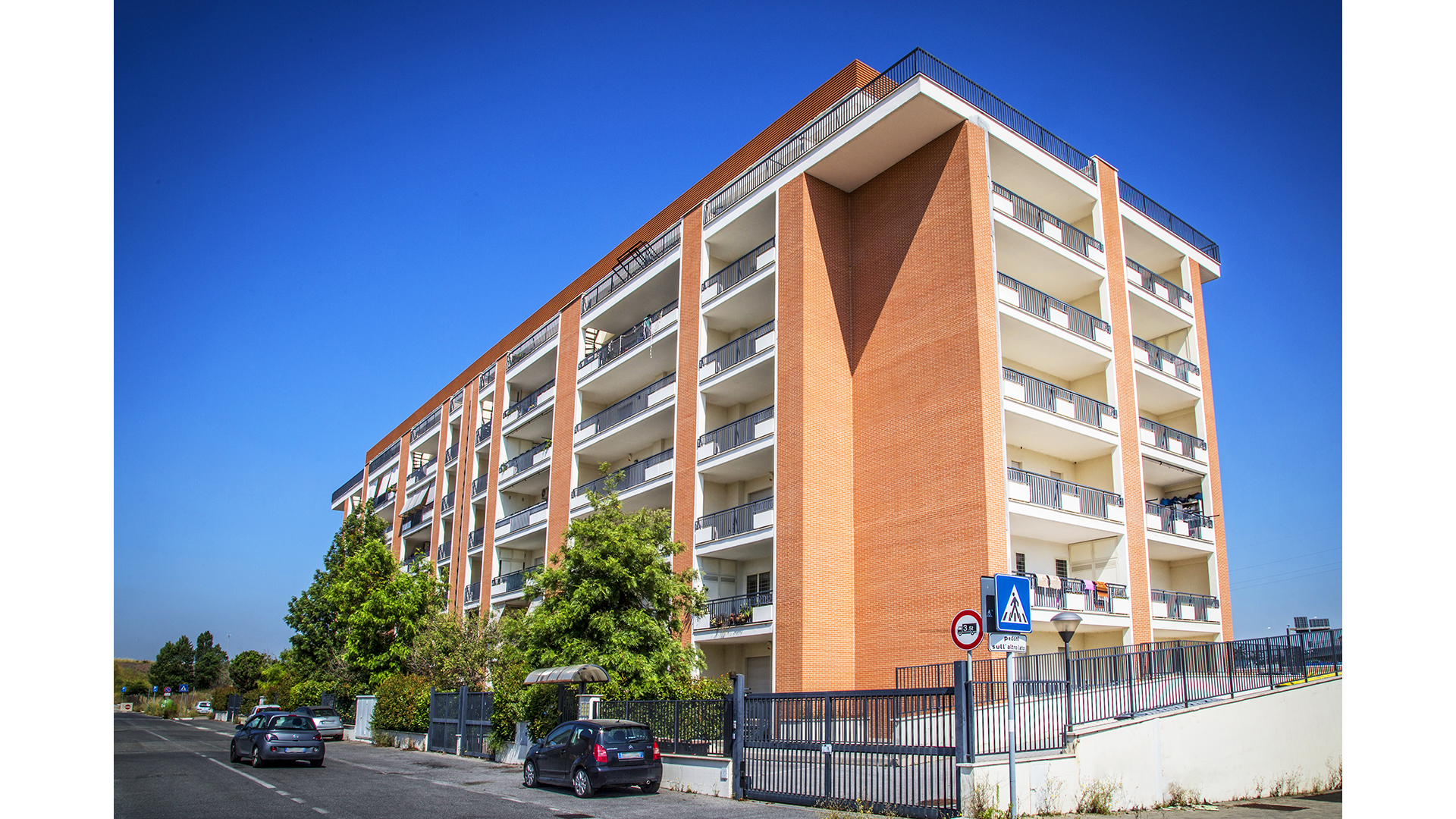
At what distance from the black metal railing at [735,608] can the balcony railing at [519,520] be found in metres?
15.7

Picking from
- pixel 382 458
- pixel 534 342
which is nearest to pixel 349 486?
pixel 382 458

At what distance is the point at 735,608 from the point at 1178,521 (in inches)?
601

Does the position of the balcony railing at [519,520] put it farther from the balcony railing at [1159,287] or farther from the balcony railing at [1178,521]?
the balcony railing at [1159,287]

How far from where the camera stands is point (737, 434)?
Result: 2984 centimetres

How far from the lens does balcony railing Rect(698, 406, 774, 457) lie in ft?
94.0

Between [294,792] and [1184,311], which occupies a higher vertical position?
[1184,311]

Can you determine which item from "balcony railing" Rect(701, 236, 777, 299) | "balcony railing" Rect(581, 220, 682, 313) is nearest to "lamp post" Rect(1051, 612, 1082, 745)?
"balcony railing" Rect(701, 236, 777, 299)

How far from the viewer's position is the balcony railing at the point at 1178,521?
29328mm

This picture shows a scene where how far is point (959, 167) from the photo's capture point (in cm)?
2602

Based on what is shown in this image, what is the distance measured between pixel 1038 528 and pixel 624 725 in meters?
13.8

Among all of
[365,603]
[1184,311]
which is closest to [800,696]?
[1184,311]

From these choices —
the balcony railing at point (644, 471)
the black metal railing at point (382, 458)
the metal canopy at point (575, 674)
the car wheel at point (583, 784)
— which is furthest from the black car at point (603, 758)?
the black metal railing at point (382, 458)
